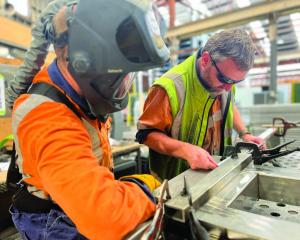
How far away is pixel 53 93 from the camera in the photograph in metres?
0.62

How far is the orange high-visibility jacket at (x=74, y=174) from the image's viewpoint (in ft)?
1.61

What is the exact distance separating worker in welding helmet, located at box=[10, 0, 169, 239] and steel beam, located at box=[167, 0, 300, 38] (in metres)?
3.16

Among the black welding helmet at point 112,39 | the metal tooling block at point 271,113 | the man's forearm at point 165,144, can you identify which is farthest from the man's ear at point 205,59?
the metal tooling block at point 271,113

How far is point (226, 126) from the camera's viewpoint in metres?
1.46

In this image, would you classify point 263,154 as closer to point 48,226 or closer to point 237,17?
point 48,226

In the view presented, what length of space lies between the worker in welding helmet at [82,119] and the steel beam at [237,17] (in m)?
3.16

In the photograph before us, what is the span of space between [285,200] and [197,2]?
482 centimetres

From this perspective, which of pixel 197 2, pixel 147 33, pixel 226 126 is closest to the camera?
pixel 147 33

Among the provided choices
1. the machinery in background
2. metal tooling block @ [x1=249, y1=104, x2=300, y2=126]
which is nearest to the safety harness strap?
the machinery in background

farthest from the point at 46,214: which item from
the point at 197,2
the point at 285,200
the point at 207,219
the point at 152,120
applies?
the point at 197,2

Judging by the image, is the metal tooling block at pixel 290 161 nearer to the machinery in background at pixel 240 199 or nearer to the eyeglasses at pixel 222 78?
the machinery in background at pixel 240 199

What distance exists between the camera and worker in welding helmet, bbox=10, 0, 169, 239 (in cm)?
50

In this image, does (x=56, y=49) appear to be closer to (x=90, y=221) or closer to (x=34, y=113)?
(x=34, y=113)

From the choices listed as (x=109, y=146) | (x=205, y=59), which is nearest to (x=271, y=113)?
(x=205, y=59)
